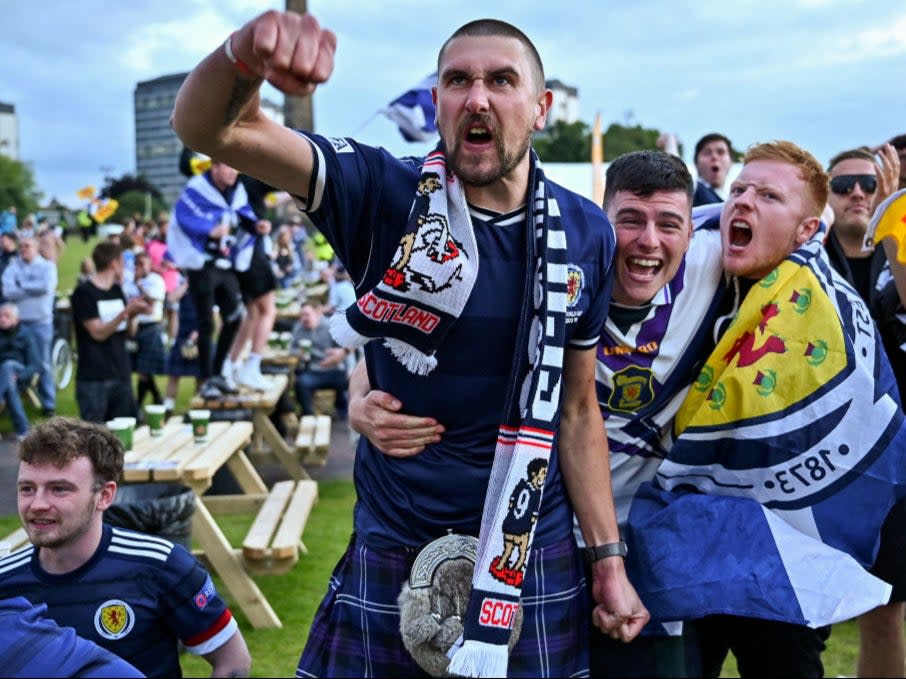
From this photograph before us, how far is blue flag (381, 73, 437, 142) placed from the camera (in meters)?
12.1

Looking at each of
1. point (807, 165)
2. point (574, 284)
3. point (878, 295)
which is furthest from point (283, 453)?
point (574, 284)

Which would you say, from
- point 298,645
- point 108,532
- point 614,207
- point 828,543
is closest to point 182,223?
point 298,645

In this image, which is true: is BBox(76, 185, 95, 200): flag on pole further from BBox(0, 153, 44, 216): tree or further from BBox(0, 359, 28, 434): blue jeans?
BBox(0, 153, 44, 216): tree

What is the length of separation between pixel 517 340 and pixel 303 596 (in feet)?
12.4

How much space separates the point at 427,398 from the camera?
2.26 metres

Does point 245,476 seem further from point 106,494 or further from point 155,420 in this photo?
point 106,494

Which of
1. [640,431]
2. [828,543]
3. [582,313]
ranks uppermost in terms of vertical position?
[582,313]

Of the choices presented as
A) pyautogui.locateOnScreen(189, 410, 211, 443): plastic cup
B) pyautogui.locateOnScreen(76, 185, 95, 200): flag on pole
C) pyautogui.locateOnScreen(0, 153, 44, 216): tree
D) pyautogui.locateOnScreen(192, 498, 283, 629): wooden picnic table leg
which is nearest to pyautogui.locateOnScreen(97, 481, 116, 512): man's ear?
pyautogui.locateOnScreen(192, 498, 283, 629): wooden picnic table leg

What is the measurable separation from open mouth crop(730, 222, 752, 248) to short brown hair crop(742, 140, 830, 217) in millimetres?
192

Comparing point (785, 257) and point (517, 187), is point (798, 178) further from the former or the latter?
point (517, 187)

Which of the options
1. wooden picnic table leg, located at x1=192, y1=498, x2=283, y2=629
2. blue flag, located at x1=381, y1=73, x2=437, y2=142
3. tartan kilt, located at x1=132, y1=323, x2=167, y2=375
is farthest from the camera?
blue flag, located at x1=381, y1=73, x2=437, y2=142

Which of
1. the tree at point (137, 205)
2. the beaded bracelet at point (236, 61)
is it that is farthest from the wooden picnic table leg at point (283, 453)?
the tree at point (137, 205)

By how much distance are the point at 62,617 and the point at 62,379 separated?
10.9 m

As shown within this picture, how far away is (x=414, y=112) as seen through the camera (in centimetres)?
1209
